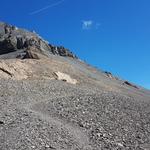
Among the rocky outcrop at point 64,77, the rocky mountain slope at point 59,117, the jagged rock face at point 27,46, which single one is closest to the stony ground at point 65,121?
the rocky mountain slope at point 59,117

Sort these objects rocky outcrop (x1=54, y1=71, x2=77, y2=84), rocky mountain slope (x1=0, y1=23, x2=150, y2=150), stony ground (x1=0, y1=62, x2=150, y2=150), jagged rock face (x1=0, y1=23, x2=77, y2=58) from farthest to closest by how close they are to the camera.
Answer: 1. jagged rock face (x1=0, y1=23, x2=77, y2=58)
2. rocky outcrop (x1=54, y1=71, x2=77, y2=84)
3. rocky mountain slope (x1=0, y1=23, x2=150, y2=150)
4. stony ground (x1=0, y1=62, x2=150, y2=150)

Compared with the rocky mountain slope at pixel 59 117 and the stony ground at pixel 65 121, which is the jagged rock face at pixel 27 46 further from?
the stony ground at pixel 65 121

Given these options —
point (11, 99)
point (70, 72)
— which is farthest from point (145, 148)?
point (70, 72)

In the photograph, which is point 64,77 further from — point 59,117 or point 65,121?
point 65,121

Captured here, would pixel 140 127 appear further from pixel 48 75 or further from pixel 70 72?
A: pixel 70 72

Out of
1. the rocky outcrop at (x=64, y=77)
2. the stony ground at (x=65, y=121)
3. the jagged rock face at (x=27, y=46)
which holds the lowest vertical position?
the stony ground at (x=65, y=121)

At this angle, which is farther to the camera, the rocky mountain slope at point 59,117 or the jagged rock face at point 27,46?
the jagged rock face at point 27,46

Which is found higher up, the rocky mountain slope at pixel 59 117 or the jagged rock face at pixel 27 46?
the jagged rock face at pixel 27 46

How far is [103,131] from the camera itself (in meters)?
23.0

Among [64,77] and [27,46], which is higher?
[27,46]

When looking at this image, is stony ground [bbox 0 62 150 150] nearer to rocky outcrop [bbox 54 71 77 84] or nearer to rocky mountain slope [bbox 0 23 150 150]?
rocky mountain slope [bbox 0 23 150 150]

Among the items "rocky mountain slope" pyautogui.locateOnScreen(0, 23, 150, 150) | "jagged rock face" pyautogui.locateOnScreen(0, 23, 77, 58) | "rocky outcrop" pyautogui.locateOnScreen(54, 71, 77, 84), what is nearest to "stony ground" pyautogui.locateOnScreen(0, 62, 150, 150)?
"rocky mountain slope" pyautogui.locateOnScreen(0, 23, 150, 150)

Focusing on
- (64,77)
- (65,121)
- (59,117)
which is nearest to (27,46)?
(64,77)

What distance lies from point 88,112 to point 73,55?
58.6 m
